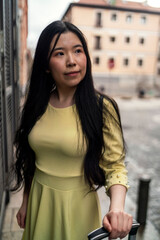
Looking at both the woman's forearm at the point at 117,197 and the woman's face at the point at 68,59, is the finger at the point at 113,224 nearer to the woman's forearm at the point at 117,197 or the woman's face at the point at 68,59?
the woman's forearm at the point at 117,197

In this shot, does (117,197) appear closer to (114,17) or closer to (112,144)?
(112,144)

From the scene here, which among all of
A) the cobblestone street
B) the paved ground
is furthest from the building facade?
the paved ground

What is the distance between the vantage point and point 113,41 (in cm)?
2980

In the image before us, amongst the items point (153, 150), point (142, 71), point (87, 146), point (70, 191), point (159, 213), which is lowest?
point (142, 71)

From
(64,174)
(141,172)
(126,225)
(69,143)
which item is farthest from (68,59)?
(141,172)

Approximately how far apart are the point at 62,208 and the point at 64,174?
7.5 inches

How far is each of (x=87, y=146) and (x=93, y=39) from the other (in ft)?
98.6

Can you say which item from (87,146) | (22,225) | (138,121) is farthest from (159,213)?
(138,121)

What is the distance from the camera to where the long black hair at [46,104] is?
4.14 feet

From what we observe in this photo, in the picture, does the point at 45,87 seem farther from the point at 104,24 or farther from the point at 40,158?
the point at 104,24

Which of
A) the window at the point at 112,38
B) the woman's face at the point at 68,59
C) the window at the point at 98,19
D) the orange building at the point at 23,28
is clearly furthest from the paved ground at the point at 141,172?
the window at the point at 98,19

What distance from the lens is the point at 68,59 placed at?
1.21 meters

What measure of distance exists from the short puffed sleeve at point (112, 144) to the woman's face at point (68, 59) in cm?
22

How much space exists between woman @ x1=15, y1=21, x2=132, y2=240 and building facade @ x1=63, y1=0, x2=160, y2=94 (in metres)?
28.0
